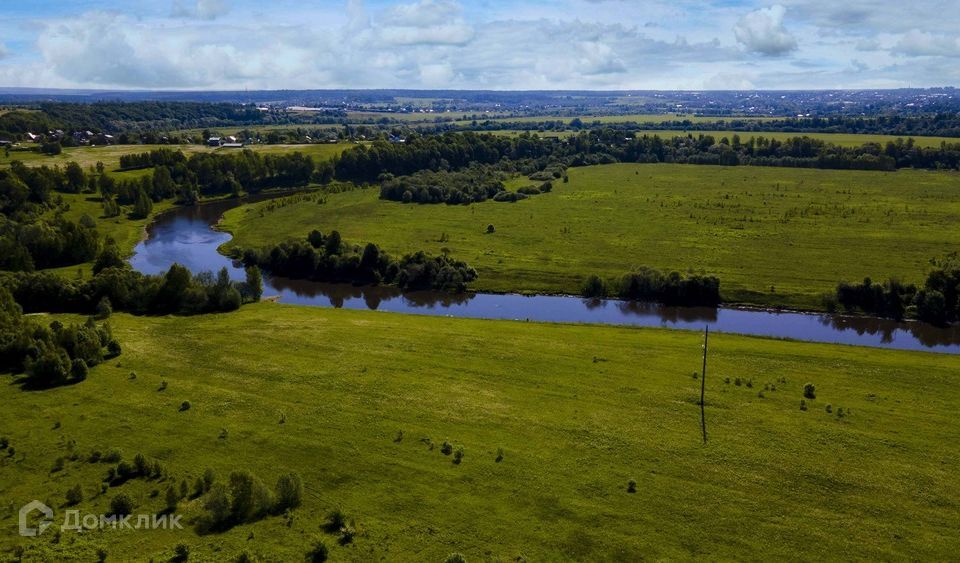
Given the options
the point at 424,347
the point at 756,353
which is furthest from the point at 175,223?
the point at 756,353

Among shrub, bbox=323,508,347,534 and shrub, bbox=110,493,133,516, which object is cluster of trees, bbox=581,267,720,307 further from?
shrub, bbox=110,493,133,516

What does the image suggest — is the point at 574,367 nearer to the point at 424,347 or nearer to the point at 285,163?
the point at 424,347

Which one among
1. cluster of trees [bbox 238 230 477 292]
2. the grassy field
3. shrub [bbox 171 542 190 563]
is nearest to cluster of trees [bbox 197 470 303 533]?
shrub [bbox 171 542 190 563]

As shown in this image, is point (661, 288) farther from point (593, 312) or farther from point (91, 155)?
point (91, 155)

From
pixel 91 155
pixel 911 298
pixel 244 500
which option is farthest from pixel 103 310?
pixel 91 155

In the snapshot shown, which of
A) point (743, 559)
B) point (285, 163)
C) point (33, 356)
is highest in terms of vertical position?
point (285, 163)

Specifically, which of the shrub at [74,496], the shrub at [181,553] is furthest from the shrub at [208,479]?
the shrub at [74,496]
